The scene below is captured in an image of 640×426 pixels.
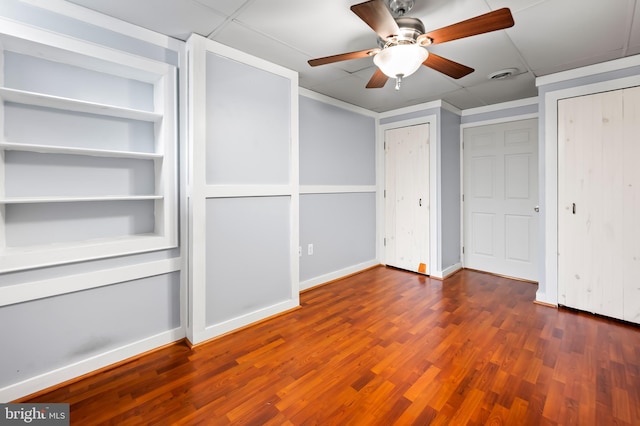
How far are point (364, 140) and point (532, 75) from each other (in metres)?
2.07

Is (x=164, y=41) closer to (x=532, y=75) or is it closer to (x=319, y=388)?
(x=319, y=388)

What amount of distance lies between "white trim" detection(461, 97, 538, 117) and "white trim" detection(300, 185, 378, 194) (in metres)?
1.72

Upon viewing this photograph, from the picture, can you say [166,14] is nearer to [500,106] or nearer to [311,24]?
[311,24]

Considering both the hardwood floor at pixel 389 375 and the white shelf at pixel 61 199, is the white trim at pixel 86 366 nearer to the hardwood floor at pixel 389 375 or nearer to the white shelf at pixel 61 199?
the hardwood floor at pixel 389 375

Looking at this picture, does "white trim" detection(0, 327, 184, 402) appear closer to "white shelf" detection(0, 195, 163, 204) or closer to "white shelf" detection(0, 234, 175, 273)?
"white shelf" detection(0, 234, 175, 273)

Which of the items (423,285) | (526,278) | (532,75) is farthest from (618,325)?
(532,75)

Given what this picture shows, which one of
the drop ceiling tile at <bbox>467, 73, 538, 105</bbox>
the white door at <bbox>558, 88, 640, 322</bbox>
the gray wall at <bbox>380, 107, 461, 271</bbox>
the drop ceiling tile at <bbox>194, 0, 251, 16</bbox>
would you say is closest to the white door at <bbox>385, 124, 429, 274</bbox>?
the gray wall at <bbox>380, 107, 461, 271</bbox>

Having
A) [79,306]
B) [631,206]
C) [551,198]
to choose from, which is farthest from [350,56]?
[631,206]

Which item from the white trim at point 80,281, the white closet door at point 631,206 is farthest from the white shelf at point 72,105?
the white closet door at point 631,206

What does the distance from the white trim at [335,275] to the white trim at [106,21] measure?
269 cm

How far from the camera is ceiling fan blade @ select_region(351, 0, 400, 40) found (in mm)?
1437

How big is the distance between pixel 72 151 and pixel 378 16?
2.05 meters

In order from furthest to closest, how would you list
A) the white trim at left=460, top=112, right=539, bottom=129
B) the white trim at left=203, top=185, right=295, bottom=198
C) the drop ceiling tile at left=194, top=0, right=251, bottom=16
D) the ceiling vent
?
the white trim at left=460, top=112, right=539, bottom=129 < the ceiling vent < the white trim at left=203, top=185, right=295, bottom=198 < the drop ceiling tile at left=194, top=0, right=251, bottom=16

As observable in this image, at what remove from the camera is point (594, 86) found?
9.25 ft
